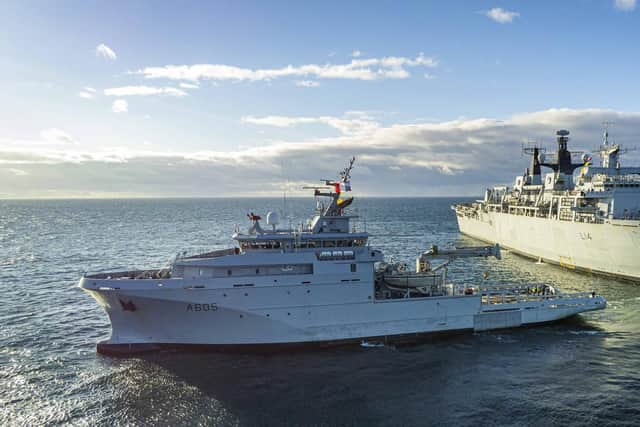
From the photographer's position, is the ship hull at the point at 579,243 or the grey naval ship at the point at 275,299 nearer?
the grey naval ship at the point at 275,299

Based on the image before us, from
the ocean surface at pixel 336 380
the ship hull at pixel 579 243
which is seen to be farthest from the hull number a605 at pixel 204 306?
the ship hull at pixel 579 243

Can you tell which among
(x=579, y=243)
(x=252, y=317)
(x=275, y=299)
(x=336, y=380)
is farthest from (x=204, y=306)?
(x=579, y=243)

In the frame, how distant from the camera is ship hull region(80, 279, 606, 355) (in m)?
17.6

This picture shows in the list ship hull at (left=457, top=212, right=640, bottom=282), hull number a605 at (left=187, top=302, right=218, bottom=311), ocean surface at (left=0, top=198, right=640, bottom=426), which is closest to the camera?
ocean surface at (left=0, top=198, right=640, bottom=426)

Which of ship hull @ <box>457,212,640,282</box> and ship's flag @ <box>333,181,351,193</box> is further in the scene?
ship hull @ <box>457,212,640,282</box>

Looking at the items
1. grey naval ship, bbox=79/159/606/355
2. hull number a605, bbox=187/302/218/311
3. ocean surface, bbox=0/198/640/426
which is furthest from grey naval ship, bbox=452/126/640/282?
hull number a605, bbox=187/302/218/311

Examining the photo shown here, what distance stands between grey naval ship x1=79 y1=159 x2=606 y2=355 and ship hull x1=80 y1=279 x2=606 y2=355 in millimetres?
44

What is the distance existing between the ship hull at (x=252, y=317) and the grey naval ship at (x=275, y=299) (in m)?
0.04

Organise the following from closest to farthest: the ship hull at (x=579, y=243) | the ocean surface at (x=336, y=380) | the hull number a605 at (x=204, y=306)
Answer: the ocean surface at (x=336, y=380) → the hull number a605 at (x=204, y=306) → the ship hull at (x=579, y=243)

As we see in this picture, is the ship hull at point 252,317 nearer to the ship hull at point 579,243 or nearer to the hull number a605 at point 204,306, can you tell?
the hull number a605 at point 204,306

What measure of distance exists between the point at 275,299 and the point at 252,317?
4.14 ft

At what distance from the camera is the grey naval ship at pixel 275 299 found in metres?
17.7

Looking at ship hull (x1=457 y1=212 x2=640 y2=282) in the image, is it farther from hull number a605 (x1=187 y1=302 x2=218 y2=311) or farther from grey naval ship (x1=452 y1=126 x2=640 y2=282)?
hull number a605 (x1=187 y1=302 x2=218 y2=311)

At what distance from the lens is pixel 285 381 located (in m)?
16.0
